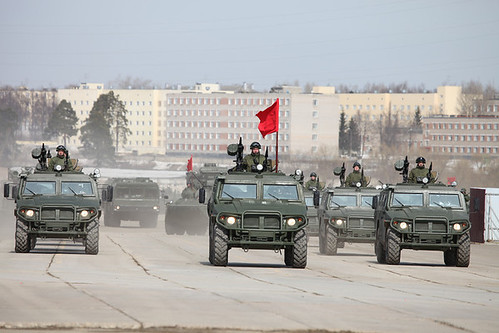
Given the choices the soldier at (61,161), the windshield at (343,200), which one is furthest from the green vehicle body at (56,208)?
the windshield at (343,200)

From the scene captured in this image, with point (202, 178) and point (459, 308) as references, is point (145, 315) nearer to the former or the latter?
point (459, 308)

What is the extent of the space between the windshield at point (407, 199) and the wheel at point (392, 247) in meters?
0.87

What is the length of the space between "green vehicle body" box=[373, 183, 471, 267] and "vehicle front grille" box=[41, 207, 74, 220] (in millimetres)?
7536

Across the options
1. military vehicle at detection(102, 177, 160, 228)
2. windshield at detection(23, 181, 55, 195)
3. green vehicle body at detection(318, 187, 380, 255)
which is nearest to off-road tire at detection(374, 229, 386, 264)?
green vehicle body at detection(318, 187, 380, 255)

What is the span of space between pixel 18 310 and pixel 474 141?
602 feet

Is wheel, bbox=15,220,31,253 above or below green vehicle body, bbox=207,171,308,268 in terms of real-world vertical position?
below

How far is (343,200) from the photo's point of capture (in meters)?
34.5

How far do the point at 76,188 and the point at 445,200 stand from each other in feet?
Answer: 29.9

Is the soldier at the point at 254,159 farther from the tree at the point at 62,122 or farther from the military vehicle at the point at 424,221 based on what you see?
the tree at the point at 62,122

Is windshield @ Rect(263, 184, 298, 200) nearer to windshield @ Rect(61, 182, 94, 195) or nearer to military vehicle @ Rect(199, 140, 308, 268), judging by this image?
military vehicle @ Rect(199, 140, 308, 268)

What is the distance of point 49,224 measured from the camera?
27.8 meters

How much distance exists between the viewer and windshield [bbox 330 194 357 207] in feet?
113

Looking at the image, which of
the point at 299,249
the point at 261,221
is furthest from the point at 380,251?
the point at 261,221

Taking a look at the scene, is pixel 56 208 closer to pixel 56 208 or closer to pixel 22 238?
pixel 56 208
